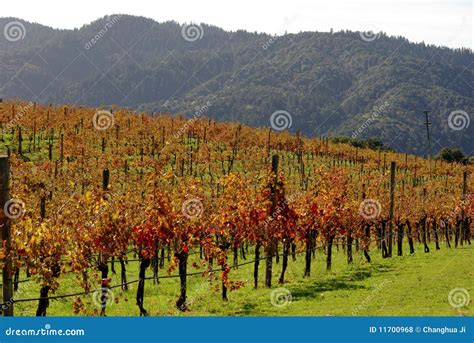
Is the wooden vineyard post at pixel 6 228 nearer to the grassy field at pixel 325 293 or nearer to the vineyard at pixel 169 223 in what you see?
the vineyard at pixel 169 223

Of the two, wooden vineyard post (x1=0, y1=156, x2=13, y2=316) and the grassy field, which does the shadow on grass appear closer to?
the grassy field

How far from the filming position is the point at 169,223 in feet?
81.9

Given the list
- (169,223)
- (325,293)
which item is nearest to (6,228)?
(169,223)

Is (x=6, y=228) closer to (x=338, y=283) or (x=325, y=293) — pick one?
(x=325, y=293)

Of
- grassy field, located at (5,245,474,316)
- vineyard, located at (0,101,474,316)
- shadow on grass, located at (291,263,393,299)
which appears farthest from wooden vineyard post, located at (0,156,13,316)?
shadow on grass, located at (291,263,393,299)

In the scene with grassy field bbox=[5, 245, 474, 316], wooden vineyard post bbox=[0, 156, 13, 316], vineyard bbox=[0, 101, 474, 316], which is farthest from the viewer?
grassy field bbox=[5, 245, 474, 316]

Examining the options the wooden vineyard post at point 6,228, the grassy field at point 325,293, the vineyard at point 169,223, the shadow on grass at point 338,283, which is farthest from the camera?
the shadow on grass at point 338,283

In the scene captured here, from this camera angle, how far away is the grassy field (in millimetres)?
25734

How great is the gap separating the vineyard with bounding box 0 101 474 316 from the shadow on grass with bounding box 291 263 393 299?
3.74ft

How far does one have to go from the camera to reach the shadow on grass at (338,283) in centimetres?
3183

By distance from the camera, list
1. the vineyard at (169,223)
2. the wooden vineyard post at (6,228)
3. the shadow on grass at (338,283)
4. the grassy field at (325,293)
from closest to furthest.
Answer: the wooden vineyard post at (6,228), the vineyard at (169,223), the grassy field at (325,293), the shadow on grass at (338,283)

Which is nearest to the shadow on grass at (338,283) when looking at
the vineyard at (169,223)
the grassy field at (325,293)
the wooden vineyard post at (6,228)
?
the grassy field at (325,293)
